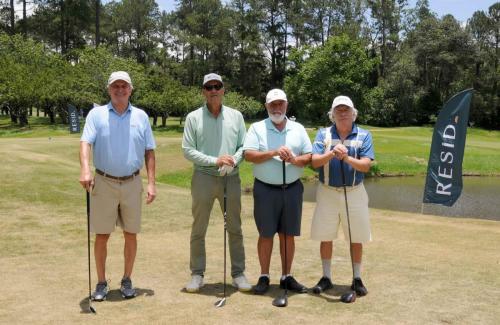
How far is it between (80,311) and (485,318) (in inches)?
149

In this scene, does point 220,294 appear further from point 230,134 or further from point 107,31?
point 107,31

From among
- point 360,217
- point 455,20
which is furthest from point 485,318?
point 455,20

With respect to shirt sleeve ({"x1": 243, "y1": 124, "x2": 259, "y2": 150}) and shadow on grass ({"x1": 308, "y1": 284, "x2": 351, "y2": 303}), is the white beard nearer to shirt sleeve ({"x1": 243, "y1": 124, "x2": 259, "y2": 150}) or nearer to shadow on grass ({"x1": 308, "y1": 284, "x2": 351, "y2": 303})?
shirt sleeve ({"x1": 243, "y1": 124, "x2": 259, "y2": 150})

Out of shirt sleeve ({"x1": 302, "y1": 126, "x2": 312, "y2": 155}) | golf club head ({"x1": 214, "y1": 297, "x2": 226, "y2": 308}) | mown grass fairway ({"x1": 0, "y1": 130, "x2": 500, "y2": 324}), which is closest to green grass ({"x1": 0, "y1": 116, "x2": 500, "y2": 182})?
mown grass fairway ({"x1": 0, "y1": 130, "x2": 500, "y2": 324})

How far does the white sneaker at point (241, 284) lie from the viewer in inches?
223

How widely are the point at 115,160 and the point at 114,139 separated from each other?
0.21m

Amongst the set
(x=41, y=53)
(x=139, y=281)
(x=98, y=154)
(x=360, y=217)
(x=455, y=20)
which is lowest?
(x=139, y=281)

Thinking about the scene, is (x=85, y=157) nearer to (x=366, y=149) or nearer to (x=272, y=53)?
(x=366, y=149)

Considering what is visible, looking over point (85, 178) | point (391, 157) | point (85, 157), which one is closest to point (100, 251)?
point (85, 178)

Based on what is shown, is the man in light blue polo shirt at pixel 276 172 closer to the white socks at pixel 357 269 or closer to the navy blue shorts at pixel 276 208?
the navy blue shorts at pixel 276 208

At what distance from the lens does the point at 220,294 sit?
5.60m

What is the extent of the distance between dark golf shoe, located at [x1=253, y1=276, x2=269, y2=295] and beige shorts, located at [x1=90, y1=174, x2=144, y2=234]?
4.82 ft

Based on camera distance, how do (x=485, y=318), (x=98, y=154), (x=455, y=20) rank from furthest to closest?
(x=455, y=20), (x=98, y=154), (x=485, y=318)

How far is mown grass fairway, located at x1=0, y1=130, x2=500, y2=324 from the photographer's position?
4.93 meters
